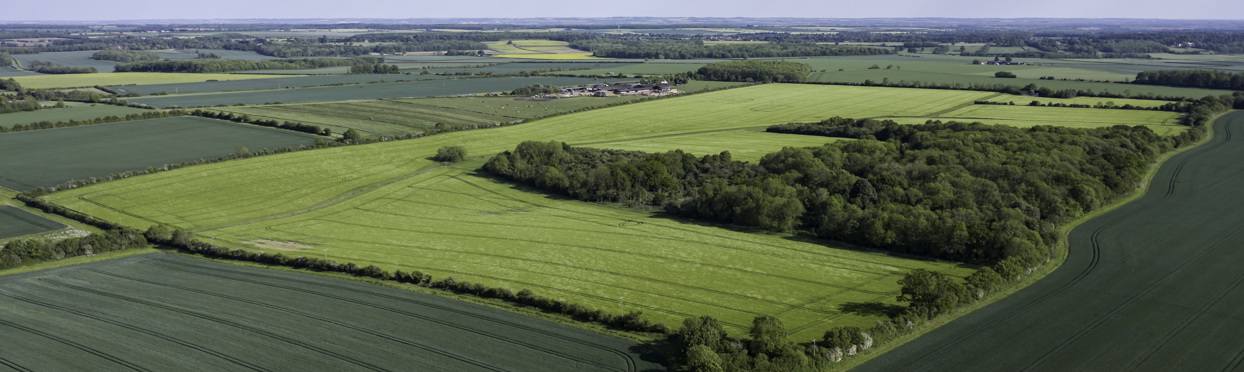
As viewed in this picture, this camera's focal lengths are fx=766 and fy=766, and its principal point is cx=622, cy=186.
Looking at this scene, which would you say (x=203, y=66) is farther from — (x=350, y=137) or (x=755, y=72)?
(x=755, y=72)

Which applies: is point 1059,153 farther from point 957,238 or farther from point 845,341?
point 845,341

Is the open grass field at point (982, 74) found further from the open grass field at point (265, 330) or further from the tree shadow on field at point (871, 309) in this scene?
the open grass field at point (265, 330)

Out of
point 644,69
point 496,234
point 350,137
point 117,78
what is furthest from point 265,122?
point 644,69

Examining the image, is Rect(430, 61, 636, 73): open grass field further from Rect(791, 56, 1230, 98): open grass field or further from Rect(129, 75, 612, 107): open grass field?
Rect(791, 56, 1230, 98): open grass field

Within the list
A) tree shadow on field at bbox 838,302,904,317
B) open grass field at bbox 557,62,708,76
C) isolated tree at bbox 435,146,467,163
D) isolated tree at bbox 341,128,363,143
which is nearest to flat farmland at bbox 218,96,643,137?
isolated tree at bbox 341,128,363,143

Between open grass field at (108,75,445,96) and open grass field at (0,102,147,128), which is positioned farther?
open grass field at (108,75,445,96)

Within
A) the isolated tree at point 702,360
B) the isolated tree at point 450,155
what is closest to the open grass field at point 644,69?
the isolated tree at point 450,155
